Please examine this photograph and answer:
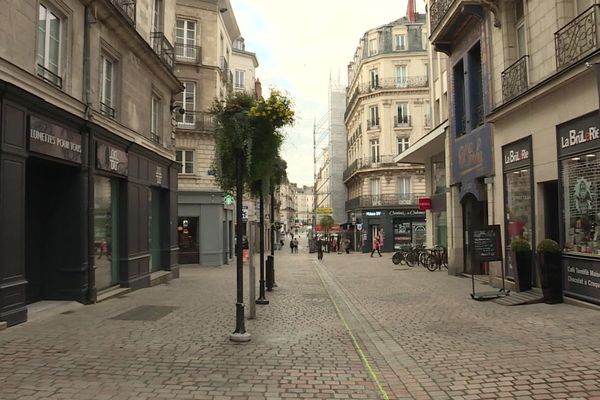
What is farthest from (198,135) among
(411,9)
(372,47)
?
(372,47)

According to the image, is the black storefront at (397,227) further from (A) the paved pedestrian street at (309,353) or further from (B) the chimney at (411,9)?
(A) the paved pedestrian street at (309,353)

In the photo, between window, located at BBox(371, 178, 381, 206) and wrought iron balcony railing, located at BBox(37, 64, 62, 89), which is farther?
window, located at BBox(371, 178, 381, 206)

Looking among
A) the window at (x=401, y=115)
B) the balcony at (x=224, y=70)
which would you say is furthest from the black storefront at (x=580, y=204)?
the window at (x=401, y=115)

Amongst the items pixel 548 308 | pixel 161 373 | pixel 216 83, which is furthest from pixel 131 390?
pixel 216 83

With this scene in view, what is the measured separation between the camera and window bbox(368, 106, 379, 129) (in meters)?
50.0

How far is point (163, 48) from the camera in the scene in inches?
677

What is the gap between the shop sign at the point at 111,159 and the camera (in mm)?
11866

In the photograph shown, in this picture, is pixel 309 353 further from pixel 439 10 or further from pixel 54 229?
pixel 439 10

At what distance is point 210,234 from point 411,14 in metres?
31.3

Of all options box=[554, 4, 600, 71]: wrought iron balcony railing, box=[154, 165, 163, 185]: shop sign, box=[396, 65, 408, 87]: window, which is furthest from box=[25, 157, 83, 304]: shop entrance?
box=[396, 65, 408, 87]: window

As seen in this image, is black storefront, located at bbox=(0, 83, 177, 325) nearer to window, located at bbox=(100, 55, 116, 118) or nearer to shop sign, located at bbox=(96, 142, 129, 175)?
shop sign, located at bbox=(96, 142, 129, 175)

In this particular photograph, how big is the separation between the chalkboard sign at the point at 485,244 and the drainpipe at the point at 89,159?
28.1 ft

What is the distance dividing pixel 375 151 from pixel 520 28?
36.8 meters

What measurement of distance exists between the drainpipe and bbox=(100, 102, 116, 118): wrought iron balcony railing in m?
1.17
